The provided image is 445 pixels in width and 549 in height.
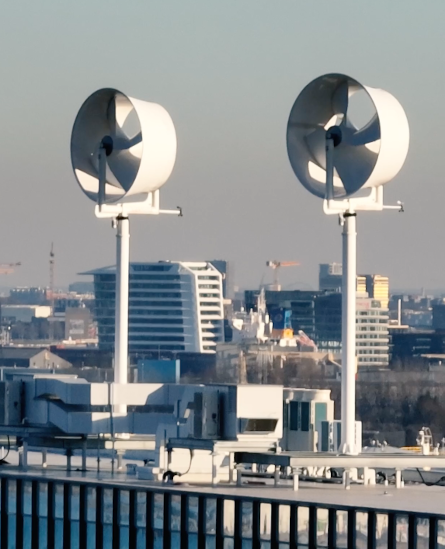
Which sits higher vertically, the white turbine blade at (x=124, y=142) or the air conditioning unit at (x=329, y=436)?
the white turbine blade at (x=124, y=142)

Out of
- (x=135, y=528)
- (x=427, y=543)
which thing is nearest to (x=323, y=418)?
(x=135, y=528)

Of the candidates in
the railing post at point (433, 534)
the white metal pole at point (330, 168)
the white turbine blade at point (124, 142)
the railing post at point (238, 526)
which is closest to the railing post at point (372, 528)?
the railing post at point (433, 534)

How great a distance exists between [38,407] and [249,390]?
6457 millimetres

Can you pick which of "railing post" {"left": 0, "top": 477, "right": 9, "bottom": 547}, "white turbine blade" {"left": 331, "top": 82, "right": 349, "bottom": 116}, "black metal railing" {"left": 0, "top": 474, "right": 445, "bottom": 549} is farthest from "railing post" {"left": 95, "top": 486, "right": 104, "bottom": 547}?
"white turbine blade" {"left": 331, "top": 82, "right": 349, "bottom": 116}

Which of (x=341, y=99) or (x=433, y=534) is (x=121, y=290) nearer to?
(x=341, y=99)

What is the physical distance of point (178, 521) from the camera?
46.6 metres

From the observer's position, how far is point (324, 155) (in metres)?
54.0

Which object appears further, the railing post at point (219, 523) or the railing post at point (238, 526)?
the railing post at point (219, 523)

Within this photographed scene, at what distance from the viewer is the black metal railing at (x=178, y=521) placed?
143 ft

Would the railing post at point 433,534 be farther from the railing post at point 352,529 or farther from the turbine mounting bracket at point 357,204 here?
the turbine mounting bracket at point 357,204

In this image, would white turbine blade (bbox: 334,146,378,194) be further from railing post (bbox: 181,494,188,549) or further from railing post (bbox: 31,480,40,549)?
railing post (bbox: 31,480,40,549)

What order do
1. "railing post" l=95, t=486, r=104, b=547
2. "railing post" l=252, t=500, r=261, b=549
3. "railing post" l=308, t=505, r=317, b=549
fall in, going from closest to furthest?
"railing post" l=308, t=505, r=317, b=549 < "railing post" l=252, t=500, r=261, b=549 < "railing post" l=95, t=486, r=104, b=547

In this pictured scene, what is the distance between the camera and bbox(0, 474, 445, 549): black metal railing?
1716 inches

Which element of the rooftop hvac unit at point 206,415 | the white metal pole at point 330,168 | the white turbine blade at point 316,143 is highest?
the white turbine blade at point 316,143
